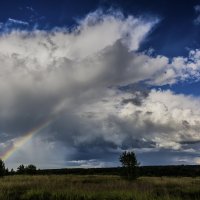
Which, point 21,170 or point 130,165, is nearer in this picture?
point 130,165

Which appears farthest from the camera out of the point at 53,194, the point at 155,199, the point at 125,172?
the point at 125,172

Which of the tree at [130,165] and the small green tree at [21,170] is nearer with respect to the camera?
the tree at [130,165]

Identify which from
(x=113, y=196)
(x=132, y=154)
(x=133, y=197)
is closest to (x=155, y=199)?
(x=133, y=197)

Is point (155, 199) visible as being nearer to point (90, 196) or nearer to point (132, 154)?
point (90, 196)

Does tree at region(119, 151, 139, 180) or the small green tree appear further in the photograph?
the small green tree

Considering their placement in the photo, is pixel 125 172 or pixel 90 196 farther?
pixel 125 172

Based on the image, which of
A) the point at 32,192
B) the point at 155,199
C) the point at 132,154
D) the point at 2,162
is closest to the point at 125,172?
the point at 132,154

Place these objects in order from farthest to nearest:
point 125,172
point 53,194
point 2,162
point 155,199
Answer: point 2,162 → point 125,172 → point 53,194 → point 155,199

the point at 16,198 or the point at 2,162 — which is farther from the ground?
the point at 2,162

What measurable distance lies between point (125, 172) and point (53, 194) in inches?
962

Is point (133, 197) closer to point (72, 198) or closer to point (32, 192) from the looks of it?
point (72, 198)

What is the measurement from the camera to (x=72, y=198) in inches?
689

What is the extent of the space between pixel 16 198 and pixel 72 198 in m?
3.27

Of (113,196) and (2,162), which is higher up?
(2,162)
